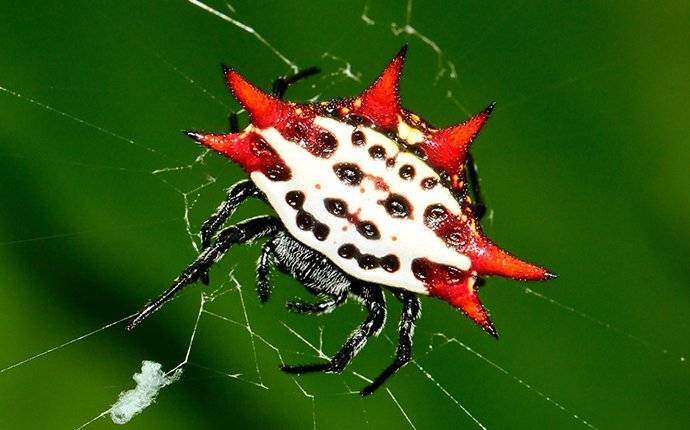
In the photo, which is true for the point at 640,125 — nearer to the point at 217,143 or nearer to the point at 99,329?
the point at 217,143

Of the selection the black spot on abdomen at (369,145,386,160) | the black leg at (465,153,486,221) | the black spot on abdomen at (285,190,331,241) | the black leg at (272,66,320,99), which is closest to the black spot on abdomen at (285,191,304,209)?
the black spot on abdomen at (285,190,331,241)

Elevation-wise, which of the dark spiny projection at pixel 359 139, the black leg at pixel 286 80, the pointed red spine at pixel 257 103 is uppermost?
the black leg at pixel 286 80

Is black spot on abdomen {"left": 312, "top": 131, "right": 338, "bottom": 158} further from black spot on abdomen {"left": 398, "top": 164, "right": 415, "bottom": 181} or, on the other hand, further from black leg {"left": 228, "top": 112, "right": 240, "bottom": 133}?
black leg {"left": 228, "top": 112, "right": 240, "bottom": 133}

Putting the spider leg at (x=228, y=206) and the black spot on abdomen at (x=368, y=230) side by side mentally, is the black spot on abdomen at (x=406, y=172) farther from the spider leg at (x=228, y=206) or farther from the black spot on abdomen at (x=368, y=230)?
the spider leg at (x=228, y=206)

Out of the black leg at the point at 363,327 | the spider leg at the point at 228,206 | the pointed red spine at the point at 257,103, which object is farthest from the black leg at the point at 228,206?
the black leg at the point at 363,327

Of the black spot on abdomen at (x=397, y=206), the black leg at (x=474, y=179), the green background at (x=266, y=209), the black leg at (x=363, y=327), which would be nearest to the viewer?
the green background at (x=266, y=209)
